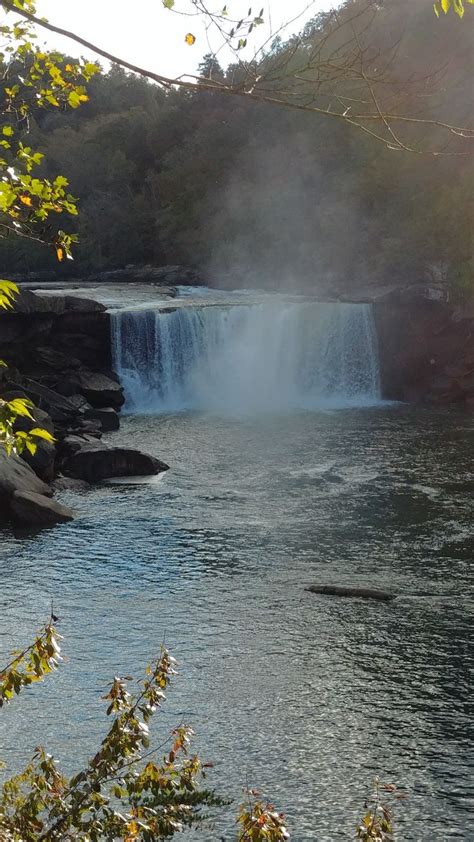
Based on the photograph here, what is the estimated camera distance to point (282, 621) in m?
13.5

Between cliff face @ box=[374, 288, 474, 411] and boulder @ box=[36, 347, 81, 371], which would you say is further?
cliff face @ box=[374, 288, 474, 411]

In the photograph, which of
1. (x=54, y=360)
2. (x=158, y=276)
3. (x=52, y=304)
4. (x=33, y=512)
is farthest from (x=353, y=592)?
(x=158, y=276)

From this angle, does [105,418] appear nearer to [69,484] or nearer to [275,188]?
[69,484]

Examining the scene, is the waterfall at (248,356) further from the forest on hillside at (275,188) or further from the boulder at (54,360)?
the forest on hillside at (275,188)

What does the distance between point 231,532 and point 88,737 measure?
25.3ft

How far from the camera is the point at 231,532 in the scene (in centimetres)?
1773

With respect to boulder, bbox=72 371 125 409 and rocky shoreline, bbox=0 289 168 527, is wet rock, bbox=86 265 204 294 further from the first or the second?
boulder, bbox=72 371 125 409

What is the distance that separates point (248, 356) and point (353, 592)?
74.6 ft

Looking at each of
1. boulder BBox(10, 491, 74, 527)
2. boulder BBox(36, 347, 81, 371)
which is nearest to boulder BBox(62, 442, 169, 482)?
boulder BBox(10, 491, 74, 527)

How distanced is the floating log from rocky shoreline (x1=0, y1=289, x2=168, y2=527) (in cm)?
430

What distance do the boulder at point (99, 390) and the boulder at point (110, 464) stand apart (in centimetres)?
890

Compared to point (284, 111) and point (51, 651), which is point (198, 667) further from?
point (284, 111)

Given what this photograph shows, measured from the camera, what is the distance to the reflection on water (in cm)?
967

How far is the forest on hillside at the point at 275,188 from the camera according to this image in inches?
1702
